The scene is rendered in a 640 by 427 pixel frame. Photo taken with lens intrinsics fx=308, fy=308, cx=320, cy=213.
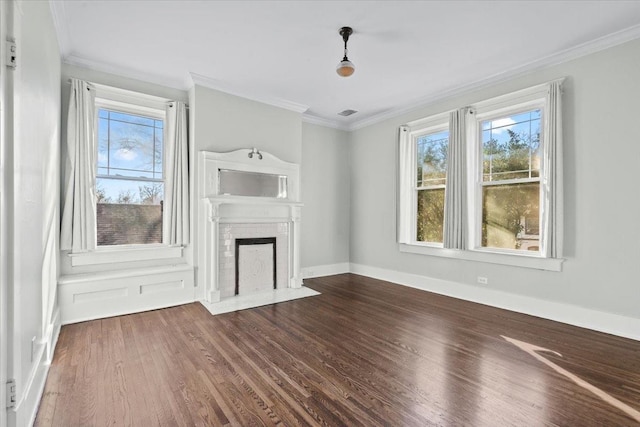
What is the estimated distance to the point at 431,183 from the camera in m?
4.98

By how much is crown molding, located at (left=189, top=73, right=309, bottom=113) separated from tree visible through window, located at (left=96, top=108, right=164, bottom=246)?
0.81 m

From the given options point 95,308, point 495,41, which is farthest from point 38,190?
point 495,41

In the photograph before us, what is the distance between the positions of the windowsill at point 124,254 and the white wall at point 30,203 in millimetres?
1024

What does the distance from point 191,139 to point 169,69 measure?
883 mm

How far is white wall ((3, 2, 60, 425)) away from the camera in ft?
5.09

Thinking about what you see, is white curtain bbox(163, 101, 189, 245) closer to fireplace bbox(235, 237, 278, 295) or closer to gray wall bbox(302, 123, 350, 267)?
fireplace bbox(235, 237, 278, 295)

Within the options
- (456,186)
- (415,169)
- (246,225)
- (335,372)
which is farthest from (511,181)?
(246,225)

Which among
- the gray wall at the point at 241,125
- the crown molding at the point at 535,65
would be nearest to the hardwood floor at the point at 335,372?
the gray wall at the point at 241,125

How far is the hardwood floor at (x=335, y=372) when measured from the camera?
6.12 feet

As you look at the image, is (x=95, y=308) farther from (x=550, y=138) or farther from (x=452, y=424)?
(x=550, y=138)

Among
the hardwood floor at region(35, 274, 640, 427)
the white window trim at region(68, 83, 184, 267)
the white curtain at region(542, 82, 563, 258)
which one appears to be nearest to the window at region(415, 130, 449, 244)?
the white curtain at region(542, 82, 563, 258)

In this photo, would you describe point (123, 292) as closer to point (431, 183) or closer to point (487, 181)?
point (431, 183)

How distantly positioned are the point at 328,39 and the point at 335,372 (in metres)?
3.13

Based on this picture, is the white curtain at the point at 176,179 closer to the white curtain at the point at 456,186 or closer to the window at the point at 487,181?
the window at the point at 487,181
